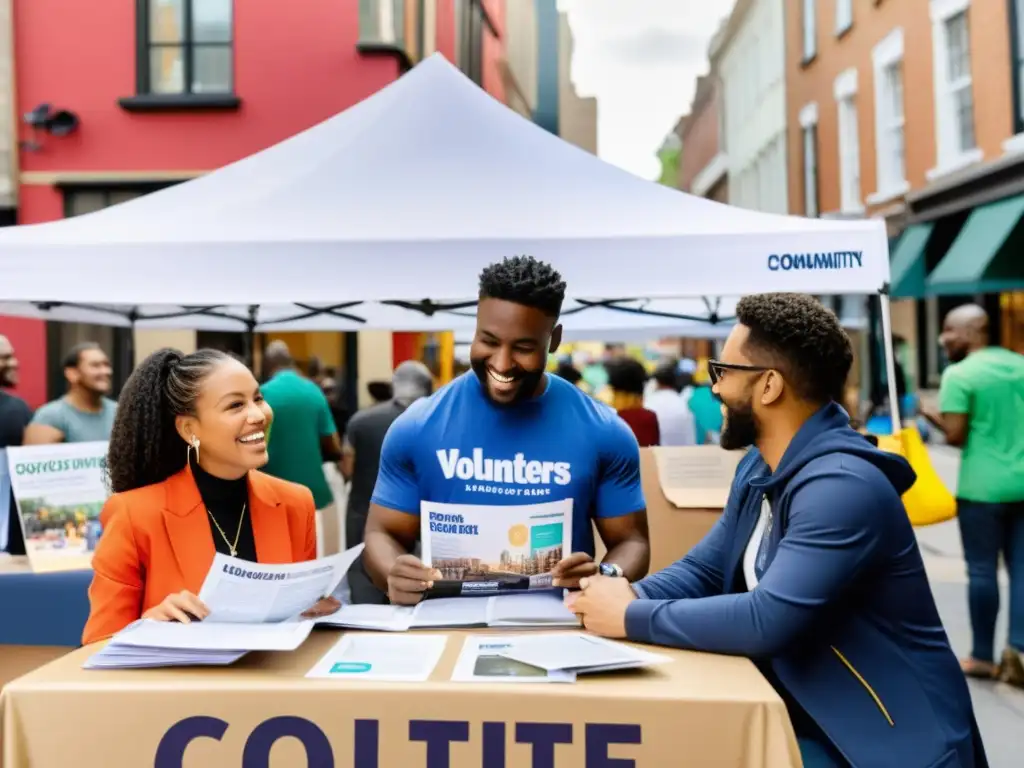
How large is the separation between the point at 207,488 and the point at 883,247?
325cm

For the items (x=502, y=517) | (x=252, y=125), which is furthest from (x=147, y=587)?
(x=252, y=125)

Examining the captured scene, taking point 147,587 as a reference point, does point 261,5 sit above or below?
above

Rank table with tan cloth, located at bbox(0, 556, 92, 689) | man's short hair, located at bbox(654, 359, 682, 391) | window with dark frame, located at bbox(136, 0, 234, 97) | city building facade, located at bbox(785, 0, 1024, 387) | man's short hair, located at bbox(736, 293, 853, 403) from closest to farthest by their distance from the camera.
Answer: man's short hair, located at bbox(736, 293, 853, 403) < table with tan cloth, located at bbox(0, 556, 92, 689) < man's short hair, located at bbox(654, 359, 682, 391) < window with dark frame, located at bbox(136, 0, 234, 97) < city building facade, located at bbox(785, 0, 1024, 387)

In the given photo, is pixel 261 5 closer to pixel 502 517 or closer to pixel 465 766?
pixel 502 517

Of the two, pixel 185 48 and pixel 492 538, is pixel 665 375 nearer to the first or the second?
pixel 492 538

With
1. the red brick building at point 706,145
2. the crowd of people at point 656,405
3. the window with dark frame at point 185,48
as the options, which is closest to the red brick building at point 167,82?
the window with dark frame at point 185,48

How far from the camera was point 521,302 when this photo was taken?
2.68 meters

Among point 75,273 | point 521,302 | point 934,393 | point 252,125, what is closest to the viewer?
point 521,302

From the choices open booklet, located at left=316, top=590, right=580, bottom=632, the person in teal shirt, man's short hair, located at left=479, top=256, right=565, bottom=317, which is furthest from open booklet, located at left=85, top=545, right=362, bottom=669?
the person in teal shirt

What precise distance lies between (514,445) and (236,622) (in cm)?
97

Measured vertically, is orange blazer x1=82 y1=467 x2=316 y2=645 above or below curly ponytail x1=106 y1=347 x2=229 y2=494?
below

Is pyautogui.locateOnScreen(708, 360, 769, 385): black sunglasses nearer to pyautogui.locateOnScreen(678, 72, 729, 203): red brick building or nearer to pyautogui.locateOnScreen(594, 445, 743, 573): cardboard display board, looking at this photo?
pyautogui.locateOnScreen(594, 445, 743, 573): cardboard display board

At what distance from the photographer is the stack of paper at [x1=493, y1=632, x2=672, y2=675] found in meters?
1.77

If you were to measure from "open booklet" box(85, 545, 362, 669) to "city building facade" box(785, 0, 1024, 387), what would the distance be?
13.0 metres
